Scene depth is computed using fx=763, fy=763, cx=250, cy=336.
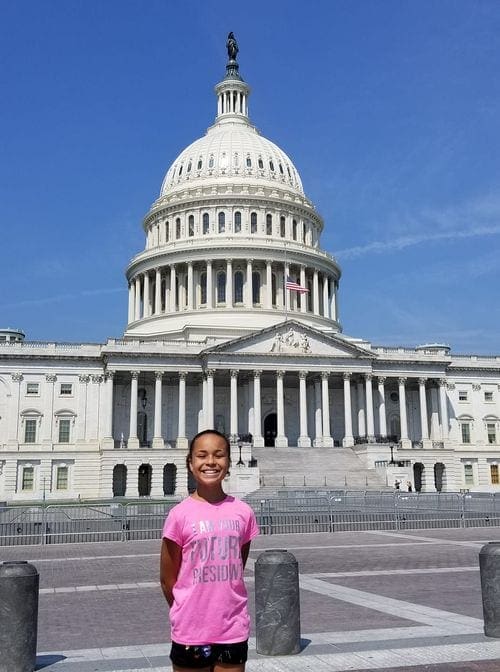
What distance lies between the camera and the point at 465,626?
12500 mm

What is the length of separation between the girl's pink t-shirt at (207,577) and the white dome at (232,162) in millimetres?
96012

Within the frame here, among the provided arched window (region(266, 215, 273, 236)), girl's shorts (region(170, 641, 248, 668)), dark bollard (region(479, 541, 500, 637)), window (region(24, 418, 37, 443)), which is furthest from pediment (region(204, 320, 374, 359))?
girl's shorts (region(170, 641, 248, 668))

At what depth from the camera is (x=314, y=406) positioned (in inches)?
3246

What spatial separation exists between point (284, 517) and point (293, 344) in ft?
147

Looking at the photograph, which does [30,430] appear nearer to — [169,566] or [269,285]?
[269,285]

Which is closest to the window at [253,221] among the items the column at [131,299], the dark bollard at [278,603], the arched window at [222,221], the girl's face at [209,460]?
the arched window at [222,221]

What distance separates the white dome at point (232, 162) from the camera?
101 metres

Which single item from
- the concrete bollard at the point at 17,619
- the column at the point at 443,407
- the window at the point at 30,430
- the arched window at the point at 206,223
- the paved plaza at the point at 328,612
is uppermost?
the arched window at the point at 206,223

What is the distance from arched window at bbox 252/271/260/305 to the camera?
93938 millimetres

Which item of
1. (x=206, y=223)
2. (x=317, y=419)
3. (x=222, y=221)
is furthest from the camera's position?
(x=206, y=223)

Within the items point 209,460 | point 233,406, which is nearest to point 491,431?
point 233,406

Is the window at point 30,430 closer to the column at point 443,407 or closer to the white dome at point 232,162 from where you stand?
the white dome at point 232,162

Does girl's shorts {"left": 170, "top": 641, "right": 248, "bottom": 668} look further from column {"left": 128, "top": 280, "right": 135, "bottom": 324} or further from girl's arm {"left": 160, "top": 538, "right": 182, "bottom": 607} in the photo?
column {"left": 128, "top": 280, "right": 135, "bottom": 324}

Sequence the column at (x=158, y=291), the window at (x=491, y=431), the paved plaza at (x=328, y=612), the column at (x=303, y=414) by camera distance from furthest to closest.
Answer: the column at (x=158, y=291) → the window at (x=491, y=431) → the column at (x=303, y=414) → the paved plaza at (x=328, y=612)
